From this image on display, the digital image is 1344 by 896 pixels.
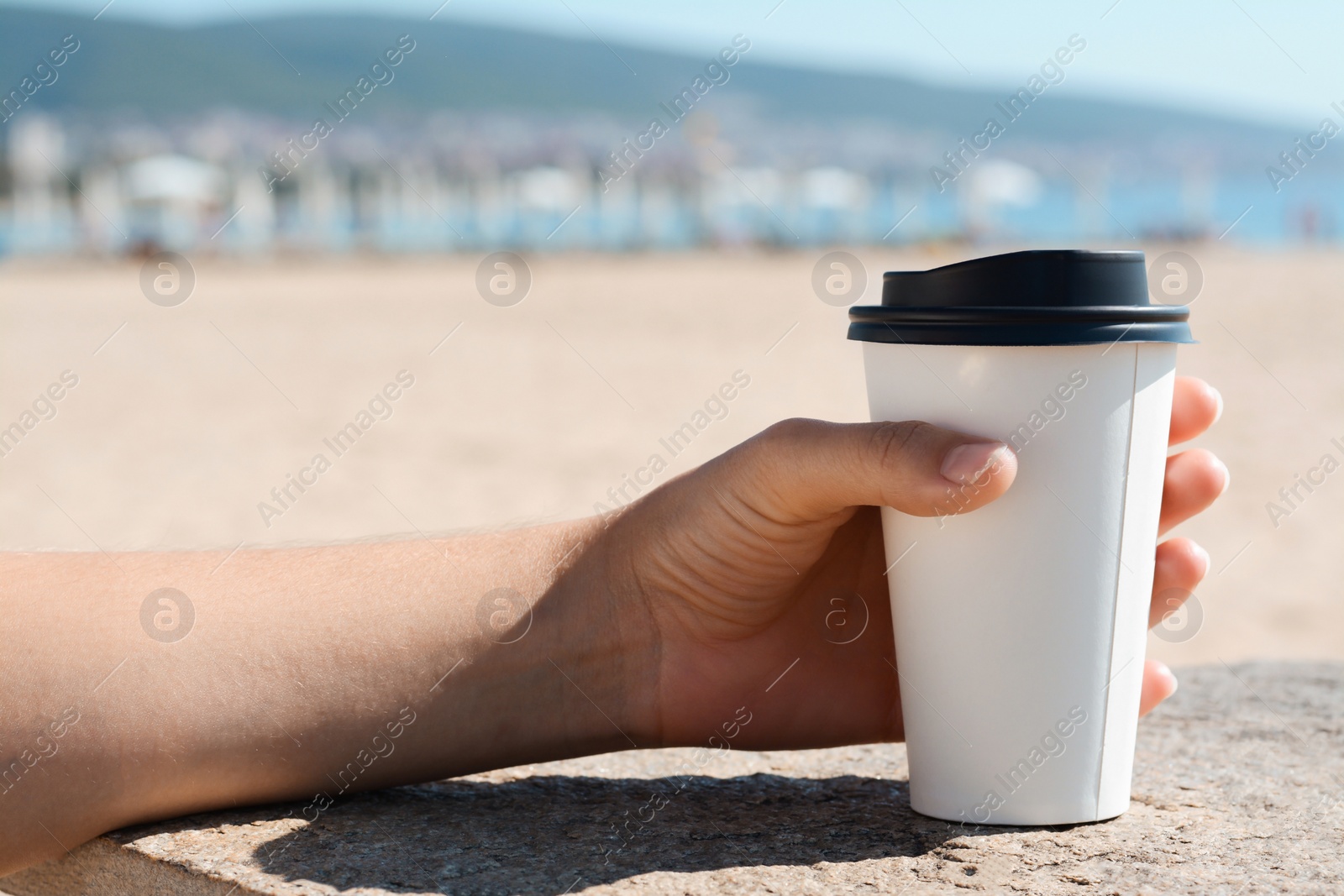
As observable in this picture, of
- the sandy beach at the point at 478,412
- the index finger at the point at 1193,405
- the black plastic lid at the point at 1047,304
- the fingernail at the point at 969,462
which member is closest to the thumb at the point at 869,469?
the fingernail at the point at 969,462

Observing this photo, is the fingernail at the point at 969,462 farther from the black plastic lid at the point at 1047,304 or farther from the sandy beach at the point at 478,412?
the sandy beach at the point at 478,412

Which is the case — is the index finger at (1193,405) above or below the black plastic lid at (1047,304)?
below

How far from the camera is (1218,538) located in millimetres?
4926

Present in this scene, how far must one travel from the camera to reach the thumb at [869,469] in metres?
1.10

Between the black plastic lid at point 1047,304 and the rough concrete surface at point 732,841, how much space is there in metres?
0.56

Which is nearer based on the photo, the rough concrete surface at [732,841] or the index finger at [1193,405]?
the rough concrete surface at [732,841]

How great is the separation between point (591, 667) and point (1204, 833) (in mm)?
763

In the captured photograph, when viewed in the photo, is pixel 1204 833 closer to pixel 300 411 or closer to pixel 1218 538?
pixel 1218 538

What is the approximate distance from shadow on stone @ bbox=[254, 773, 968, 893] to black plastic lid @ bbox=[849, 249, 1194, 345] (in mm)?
587

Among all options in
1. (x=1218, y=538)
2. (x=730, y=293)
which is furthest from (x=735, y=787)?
(x=730, y=293)

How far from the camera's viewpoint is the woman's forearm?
1290mm

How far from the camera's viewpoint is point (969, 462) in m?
1.09

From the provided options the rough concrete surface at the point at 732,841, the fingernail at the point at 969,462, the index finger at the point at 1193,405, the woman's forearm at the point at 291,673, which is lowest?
the rough concrete surface at the point at 732,841

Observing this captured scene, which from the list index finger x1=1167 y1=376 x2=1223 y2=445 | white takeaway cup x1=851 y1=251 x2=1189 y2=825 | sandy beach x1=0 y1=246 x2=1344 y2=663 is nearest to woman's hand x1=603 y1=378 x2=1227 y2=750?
index finger x1=1167 y1=376 x2=1223 y2=445
